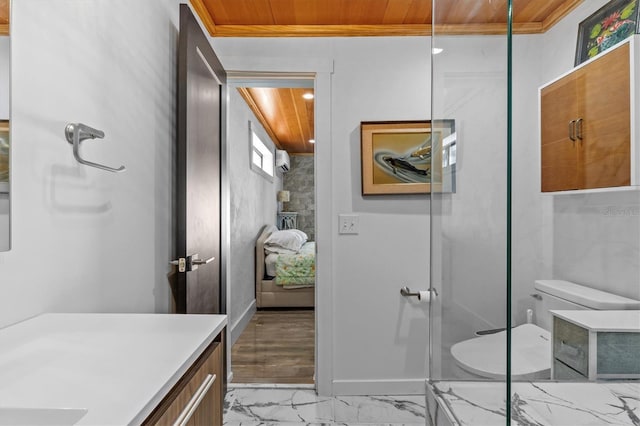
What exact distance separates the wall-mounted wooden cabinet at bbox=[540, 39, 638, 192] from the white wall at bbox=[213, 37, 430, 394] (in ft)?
5.63

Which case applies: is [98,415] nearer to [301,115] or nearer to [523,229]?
[523,229]

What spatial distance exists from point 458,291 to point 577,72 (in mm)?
648

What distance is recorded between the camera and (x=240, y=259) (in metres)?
3.59

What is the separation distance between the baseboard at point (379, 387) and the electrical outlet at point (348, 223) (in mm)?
936

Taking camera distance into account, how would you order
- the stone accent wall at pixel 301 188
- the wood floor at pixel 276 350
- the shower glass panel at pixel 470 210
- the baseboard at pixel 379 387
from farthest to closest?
1. the stone accent wall at pixel 301 188
2. the wood floor at pixel 276 350
3. the baseboard at pixel 379 387
4. the shower glass panel at pixel 470 210

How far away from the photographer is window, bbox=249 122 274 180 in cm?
411

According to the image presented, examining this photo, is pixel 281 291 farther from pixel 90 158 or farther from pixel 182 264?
pixel 90 158

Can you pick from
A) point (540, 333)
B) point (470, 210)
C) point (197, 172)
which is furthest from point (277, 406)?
point (540, 333)

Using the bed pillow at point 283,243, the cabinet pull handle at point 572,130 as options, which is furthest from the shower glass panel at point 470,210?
the bed pillow at point 283,243

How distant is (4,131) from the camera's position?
2.64ft

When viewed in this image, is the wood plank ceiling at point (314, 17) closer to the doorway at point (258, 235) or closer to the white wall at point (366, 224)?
the white wall at point (366, 224)

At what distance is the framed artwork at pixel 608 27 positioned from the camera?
0.55 metres

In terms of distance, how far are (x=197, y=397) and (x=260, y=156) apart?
164 inches

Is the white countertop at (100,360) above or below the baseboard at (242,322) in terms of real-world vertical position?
above
